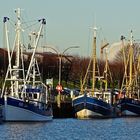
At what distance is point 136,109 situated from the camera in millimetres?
130750

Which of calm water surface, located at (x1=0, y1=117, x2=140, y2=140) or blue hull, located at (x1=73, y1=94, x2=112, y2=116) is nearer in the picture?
calm water surface, located at (x1=0, y1=117, x2=140, y2=140)

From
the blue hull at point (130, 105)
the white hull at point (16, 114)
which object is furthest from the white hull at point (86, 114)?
the white hull at point (16, 114)

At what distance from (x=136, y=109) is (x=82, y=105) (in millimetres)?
17453

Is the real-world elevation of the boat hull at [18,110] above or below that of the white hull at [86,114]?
above

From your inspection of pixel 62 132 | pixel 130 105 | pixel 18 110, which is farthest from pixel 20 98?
pixel 130 105

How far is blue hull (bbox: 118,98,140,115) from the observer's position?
130m

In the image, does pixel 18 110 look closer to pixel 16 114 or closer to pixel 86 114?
pixel 16 114

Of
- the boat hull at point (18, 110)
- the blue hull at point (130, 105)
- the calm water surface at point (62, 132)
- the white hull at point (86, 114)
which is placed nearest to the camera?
the calm water surface at point (62, 132)

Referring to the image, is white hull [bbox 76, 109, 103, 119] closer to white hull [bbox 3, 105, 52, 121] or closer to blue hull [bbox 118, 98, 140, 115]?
blue hull [bbox 118, 98, 140, 115]

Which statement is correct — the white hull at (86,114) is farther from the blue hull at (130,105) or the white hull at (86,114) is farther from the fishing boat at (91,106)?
the blue hull at (130,105)

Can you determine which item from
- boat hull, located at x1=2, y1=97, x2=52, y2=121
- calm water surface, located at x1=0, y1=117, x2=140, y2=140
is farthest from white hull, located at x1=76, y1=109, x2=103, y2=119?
calm water surface, located at x1=0, y1=117, x2=140, y2=140

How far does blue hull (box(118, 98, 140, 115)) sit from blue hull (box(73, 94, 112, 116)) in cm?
1135

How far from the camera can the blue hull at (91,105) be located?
4532 inches

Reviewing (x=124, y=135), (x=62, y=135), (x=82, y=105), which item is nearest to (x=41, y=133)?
(x=62, y=135)
